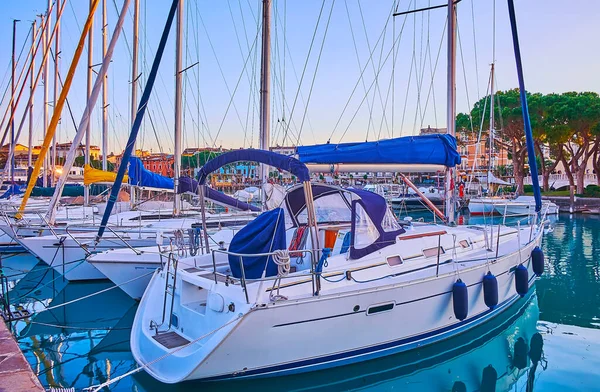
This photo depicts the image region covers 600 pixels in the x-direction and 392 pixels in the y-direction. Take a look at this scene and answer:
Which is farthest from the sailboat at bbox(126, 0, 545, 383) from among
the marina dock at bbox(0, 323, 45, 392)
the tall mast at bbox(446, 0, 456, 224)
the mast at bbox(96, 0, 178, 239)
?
the mast at bbox(96, 0, 178, 239)

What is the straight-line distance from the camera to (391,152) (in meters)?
10.1

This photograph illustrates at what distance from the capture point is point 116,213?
1780 cm

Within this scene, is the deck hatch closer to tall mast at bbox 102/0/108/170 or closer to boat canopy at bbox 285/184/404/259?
boat canopy at bbox 285/184/404/259

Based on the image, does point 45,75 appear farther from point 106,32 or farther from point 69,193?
point 69,193

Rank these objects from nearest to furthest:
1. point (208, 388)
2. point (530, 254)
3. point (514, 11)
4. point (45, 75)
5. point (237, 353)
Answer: point (237, 353), point (208, 388), point (530, 254), point (514, 11), point (45, 75)

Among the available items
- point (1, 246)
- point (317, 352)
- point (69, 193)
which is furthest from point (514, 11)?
point (69, 193)

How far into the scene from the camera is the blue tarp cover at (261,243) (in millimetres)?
7121

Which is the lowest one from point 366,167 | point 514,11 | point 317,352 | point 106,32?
point 317,352

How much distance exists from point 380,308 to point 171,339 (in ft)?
9.75

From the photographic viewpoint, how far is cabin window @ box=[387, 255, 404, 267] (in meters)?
7.93

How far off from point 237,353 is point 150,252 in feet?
21.6

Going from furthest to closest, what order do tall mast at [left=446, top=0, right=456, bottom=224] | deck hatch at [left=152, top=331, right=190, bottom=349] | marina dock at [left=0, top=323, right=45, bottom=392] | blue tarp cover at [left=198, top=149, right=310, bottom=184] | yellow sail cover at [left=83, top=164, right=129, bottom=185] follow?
yellow sail cover at [left=83, top=164, right=129, bottom=185]
tall mast at [left=446, top=0, right=456, bottom=224]
blue tarp cover at [left=198, top=149, right=310, bottom=184]
deck hatch at [left=152, top=331, right=190, bottom=349]
marina dock at [left=0, top=323, right=45, bottom=392]

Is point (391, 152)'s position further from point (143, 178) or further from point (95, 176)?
point (95, 176)

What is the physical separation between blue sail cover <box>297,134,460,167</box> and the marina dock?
5.96 m
